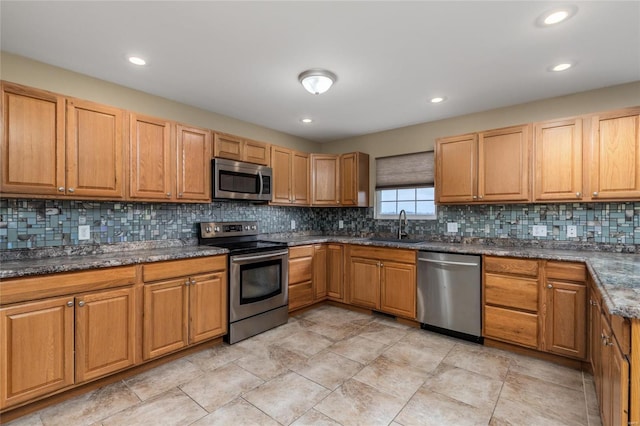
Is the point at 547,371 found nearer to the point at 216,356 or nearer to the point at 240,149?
the point at 216,356

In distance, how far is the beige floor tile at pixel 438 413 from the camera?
1.85 metres

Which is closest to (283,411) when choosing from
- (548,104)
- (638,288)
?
(638,288)

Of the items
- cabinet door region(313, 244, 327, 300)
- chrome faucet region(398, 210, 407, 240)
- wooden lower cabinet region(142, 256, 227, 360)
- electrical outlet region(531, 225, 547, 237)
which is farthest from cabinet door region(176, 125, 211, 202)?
electrical outlet region(531, 225, 547, 237)

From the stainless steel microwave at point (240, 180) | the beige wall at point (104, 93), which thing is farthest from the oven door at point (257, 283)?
the beige wall at point (104, 93)

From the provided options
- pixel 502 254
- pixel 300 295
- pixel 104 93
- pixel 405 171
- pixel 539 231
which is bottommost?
pixel 300 295

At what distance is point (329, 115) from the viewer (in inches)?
147

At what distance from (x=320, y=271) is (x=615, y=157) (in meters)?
3.22

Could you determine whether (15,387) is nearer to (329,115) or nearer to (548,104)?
(329,115)

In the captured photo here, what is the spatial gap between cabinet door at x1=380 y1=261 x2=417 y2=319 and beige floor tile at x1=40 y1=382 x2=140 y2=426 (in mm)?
2594

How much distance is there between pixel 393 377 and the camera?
7.74ft

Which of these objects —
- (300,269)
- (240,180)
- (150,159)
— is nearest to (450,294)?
(300,269)

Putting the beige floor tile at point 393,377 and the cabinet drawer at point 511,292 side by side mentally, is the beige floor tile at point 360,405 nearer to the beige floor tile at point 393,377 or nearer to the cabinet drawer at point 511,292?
the beige floor tile at point 393,377

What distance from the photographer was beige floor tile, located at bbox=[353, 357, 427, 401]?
2.19 m

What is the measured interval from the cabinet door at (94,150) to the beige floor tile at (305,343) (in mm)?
2052
